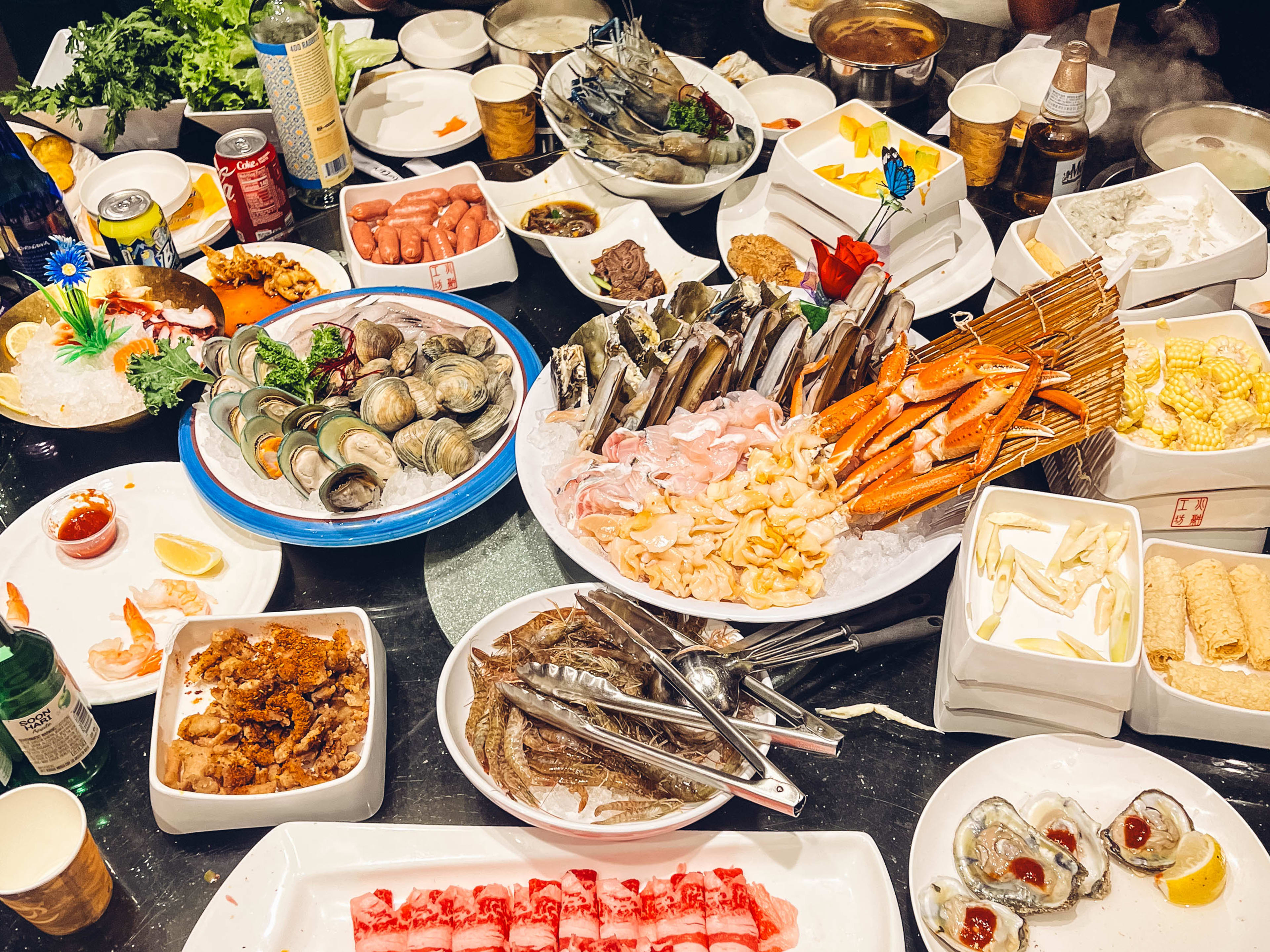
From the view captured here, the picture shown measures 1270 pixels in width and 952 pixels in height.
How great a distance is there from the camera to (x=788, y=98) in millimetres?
3449

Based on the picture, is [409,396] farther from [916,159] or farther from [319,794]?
[916,159]

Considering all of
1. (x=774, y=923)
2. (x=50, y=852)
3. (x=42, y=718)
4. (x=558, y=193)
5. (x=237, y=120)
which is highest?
(x=237, y=120)

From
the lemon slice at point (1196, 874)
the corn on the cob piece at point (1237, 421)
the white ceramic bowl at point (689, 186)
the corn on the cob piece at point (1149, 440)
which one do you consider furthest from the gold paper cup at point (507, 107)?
the lemon slice at point (1196, 874)

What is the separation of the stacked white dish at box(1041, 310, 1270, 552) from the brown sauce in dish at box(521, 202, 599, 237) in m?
1.62

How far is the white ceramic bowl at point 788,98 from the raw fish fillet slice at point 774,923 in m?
2.68

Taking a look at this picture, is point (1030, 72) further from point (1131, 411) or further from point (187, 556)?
point (187, 556)

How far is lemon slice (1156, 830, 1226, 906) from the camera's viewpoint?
1662 mm

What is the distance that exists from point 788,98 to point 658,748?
8.51ft

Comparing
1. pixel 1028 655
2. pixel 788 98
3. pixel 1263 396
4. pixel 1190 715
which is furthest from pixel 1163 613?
pixel 788 98

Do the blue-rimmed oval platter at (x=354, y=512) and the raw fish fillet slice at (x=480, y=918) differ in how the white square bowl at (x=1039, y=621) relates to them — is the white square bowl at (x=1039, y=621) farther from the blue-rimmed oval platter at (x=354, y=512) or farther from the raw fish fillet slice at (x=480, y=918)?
the blue-rimmed oval platter at (x=354, y=512)

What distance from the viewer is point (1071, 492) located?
2.23 m

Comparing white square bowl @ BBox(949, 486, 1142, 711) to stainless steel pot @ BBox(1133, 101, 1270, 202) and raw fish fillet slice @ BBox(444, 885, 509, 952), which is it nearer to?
raw fish fillet slice @ BBox(444, 885, 509, 952)

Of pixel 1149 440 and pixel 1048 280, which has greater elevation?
pixel 1048 280

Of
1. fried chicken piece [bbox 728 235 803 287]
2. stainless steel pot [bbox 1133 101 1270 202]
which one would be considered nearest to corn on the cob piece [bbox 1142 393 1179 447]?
fried chicken piece [bbox 728 235 803 287]
